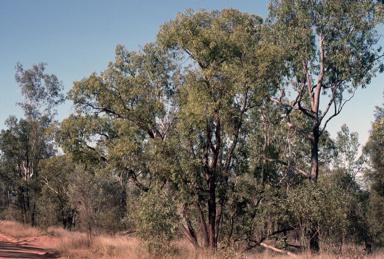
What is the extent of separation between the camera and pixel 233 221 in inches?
670

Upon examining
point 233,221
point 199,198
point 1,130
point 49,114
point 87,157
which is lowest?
point 233,221

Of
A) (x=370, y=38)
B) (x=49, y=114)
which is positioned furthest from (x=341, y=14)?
(x=49, y=114)

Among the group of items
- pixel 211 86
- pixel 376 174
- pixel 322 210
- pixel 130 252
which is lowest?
pixel 130 252

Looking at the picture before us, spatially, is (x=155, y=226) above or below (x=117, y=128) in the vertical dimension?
below

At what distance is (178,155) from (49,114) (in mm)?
27955

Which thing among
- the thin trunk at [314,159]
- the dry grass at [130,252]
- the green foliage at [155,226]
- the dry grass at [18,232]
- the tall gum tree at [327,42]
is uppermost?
the tall gum tree at [327,42]

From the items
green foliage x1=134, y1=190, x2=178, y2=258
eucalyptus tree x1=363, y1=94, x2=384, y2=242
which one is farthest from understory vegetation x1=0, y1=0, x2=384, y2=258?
eucalyptus tree x1=363, y1=94, x2=384, y2=242

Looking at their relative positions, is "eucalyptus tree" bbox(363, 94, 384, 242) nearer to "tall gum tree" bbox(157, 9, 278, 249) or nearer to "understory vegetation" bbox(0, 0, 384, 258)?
"understory vegetation" bbox(0, 0, 384, 258)

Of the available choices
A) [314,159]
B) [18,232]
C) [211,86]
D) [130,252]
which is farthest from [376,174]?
[18,232]

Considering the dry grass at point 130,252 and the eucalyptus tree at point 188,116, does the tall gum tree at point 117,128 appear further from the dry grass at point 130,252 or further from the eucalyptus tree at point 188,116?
the dry grass at point 130,252

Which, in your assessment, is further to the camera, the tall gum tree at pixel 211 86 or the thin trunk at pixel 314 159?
the thin trunk at pixel 314 159

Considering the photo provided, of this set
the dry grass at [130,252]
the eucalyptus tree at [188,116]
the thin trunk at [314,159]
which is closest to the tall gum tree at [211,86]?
the eucalyptus tree at [188,116]

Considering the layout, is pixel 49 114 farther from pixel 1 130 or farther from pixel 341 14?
pixel 341 14

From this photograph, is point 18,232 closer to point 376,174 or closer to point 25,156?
point 25,156
